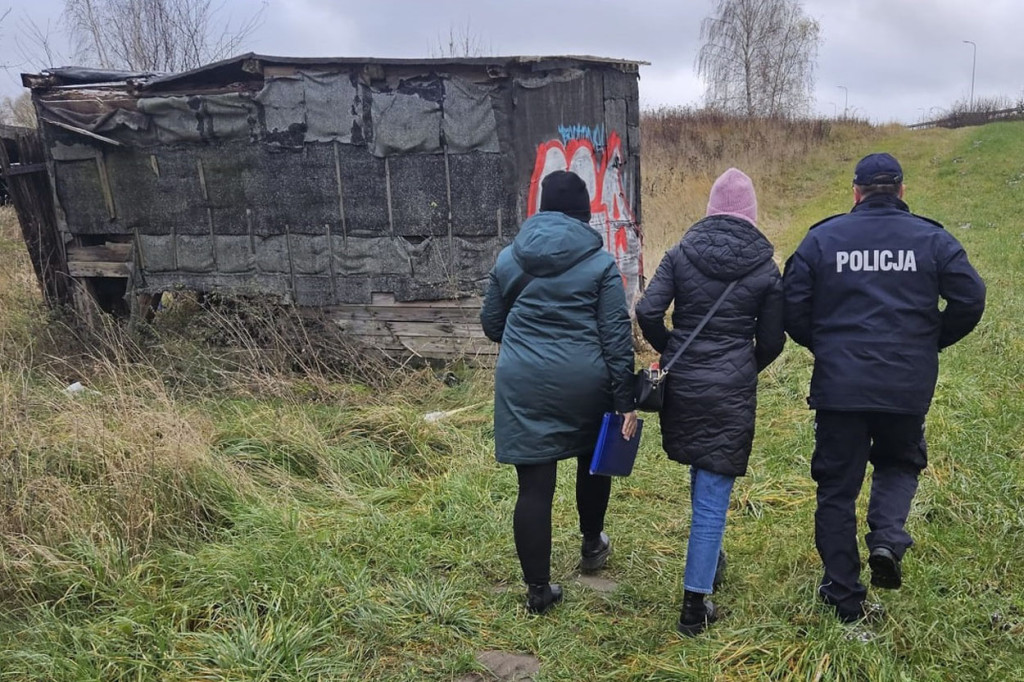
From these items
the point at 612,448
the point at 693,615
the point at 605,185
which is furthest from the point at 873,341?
the point at 605,185

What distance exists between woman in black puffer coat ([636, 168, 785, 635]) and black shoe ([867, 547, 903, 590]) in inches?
21.9

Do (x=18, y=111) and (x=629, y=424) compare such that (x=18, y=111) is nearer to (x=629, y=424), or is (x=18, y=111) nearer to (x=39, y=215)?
(x=39, y=215)

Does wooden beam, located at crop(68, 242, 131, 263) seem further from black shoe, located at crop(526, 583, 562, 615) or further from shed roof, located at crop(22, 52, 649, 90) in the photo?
black shoe, located at crop(526, 583, 562, 615)

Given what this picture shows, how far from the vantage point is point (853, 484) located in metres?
2.85

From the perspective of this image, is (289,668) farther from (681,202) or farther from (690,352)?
(681,202)

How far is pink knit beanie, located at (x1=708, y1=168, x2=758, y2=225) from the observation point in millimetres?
2891

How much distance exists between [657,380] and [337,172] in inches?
220

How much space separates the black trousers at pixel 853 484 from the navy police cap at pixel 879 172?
2.81ft

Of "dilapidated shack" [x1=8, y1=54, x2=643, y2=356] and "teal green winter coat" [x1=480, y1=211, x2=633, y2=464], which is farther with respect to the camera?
"dilapidated shack" [x1=8, y1=54, x2=643, y2=356]

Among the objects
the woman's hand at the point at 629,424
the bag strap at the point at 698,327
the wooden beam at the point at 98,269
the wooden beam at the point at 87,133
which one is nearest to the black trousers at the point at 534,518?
the woman's hand at the point at 629,424

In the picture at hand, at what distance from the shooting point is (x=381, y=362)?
758cm

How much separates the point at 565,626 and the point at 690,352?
4.17 feet

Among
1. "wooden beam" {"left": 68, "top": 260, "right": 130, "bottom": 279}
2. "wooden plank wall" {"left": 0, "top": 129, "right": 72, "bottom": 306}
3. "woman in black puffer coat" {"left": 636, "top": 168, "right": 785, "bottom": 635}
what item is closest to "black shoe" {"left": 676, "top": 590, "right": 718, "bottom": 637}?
"woman in black puffer coat" {"left": 636, "top": 168, "right": 785, "bottom": 635}

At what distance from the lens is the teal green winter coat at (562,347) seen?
9.93 feet
